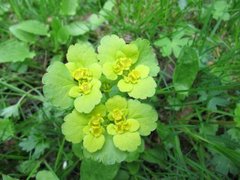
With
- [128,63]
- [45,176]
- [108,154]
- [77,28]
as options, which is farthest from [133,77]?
[77,28]

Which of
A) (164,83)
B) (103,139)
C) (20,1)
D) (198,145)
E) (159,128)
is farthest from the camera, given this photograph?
(20,1)

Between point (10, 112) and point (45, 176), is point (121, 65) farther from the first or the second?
point (10, 112)

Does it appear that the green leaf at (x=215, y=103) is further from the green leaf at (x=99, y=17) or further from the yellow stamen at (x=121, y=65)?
the green leaf at (x=99, y=17)

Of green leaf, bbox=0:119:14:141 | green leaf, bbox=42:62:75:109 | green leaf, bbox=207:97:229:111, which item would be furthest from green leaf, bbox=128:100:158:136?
green leaf, bbox=0:119:14:141

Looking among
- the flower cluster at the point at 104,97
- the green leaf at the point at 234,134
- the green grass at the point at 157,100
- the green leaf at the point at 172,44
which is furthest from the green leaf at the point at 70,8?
the green leaf at the point at 234,134

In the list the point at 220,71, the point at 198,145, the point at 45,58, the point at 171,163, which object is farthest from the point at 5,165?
the point at 220,71

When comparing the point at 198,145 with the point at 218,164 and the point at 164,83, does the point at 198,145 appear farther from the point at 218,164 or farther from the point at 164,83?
the point at 164,83
